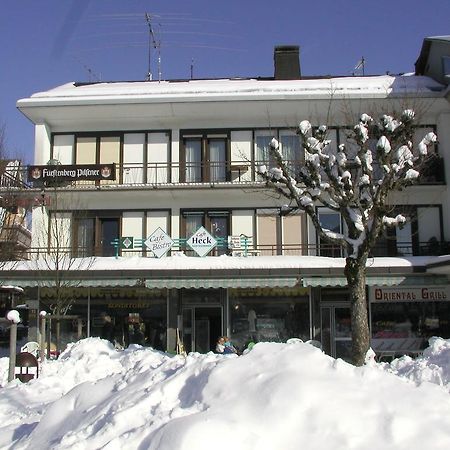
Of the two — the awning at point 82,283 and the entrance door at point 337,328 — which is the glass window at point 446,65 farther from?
the awning at point 82,283

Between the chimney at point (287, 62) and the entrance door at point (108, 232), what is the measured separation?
983 cm

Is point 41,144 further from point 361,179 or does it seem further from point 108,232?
point 361,179

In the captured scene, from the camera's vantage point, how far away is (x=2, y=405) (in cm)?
929

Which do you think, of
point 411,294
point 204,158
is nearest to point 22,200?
point 204,158

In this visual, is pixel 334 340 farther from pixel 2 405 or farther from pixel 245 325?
pixel 2 405

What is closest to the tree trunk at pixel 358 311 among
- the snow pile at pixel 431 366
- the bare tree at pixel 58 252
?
the snow pile at pixel 431 366

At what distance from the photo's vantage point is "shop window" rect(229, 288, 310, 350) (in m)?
20.9

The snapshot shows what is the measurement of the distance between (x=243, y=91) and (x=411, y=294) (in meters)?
9.35

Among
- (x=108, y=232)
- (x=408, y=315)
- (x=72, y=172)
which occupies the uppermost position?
(x=72, y=172)

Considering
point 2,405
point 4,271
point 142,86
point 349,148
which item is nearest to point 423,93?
point 349,148

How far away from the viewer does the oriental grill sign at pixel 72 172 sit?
22516 millimetres

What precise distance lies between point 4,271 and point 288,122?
37.5 feet

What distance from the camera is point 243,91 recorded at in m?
22.5

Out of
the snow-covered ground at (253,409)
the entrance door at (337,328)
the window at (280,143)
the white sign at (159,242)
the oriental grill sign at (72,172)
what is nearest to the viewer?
the snow-covered ground at (253,409)
